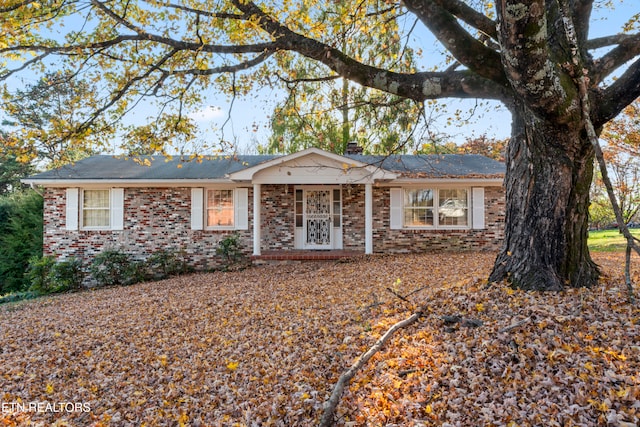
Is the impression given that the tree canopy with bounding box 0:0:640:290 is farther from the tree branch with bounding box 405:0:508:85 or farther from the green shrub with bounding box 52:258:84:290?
the green shrub with bounding box 52:258:84:290

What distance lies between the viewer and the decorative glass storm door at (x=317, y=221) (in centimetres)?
1209

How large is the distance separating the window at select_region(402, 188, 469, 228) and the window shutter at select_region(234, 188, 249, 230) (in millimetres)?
5414

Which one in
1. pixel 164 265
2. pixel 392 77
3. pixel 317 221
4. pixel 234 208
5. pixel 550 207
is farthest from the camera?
pixel 317 221

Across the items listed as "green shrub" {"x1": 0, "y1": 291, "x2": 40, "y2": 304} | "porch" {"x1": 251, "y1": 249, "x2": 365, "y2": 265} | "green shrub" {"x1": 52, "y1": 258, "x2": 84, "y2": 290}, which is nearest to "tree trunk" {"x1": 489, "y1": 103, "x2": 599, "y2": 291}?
"porch" {"x1": 251, "y1": 249, "x2": 365, "y2": 265}

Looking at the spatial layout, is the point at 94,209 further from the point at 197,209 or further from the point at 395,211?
the point at 395,211

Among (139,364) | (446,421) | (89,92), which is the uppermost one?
(89,92)

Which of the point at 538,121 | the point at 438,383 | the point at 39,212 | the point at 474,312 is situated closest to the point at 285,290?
the point at 474,312

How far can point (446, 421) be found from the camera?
2.38 m

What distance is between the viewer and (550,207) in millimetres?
4094

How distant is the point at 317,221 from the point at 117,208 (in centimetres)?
664

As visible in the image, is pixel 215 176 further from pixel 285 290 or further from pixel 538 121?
pixel 538 121

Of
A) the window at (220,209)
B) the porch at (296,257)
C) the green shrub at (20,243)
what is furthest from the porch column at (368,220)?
the green shrub at (20,243)

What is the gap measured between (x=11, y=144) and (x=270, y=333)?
5013 mm

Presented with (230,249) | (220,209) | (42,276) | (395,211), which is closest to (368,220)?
(395,211)
